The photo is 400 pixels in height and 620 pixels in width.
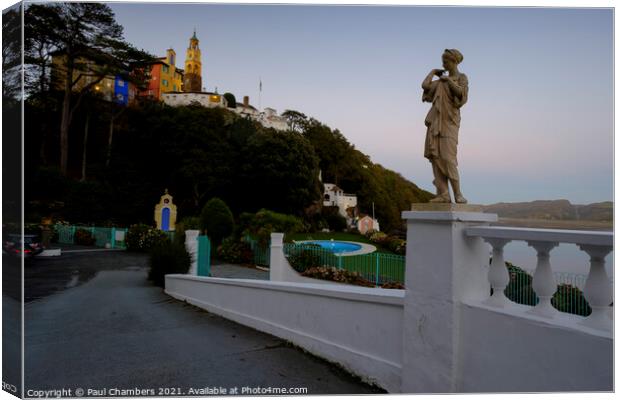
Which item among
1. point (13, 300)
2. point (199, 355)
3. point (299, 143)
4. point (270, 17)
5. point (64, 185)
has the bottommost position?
point (199, 355)

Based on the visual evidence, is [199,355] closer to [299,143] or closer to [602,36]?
[602,36]

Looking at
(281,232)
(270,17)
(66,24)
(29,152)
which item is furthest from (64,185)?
(281,232)

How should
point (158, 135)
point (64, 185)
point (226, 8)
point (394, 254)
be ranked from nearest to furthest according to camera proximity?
point (226, 8), point (64, 185), point (394, 254), point (158, 135)

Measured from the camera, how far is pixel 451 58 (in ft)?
9.61

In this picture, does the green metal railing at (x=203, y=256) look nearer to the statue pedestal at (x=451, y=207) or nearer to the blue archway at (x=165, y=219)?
the blue archway at (x=165, y=219)

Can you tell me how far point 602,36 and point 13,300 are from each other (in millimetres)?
5280

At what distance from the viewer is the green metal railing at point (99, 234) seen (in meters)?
5.05

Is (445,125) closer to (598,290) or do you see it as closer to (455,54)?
(455,54)

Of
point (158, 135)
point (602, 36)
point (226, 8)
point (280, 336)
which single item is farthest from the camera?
point (158, 135)

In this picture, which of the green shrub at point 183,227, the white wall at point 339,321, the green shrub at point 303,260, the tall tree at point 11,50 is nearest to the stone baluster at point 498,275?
the white wall at point 339,321

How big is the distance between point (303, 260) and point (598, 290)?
7143mm

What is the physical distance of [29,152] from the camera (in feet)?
11.6

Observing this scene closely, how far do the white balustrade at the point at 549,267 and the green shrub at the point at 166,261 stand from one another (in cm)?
730

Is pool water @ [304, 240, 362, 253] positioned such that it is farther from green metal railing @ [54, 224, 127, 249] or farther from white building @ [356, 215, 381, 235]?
green metal railing @ [54, 224, 127, 249]
